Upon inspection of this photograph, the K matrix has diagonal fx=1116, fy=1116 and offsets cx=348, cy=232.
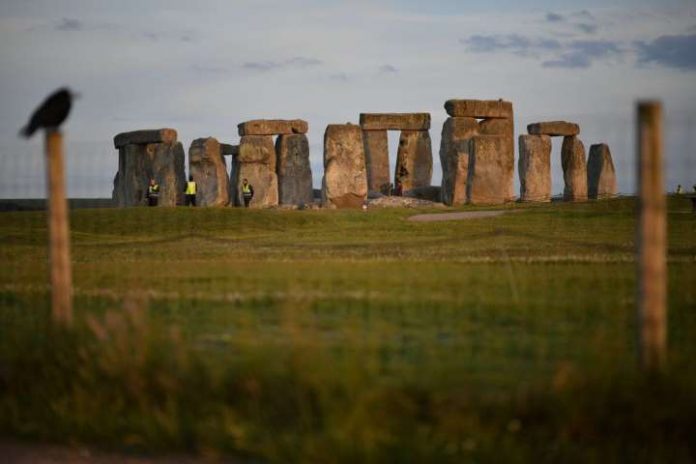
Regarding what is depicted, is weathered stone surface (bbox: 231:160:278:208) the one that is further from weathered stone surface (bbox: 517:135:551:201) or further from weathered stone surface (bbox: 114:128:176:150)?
weathered stone surface (bbox: 517:135:551:201)

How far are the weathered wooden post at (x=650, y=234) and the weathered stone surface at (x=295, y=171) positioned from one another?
28.6 meters

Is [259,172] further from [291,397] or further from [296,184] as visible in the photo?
[291,397]

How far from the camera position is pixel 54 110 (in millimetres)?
8812

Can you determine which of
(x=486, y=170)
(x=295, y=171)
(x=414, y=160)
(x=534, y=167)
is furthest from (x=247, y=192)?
(x=534, y=167)

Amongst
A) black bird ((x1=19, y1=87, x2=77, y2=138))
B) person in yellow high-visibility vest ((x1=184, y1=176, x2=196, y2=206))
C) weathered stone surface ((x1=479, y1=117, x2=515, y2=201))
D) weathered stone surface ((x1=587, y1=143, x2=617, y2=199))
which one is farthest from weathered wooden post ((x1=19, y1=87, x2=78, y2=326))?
weathered stone surface ((x1=587, y1=143, x2=617, y2=199))

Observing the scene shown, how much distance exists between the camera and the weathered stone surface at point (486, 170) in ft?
110

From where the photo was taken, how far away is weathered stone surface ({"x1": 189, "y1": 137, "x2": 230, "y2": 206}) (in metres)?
35.4

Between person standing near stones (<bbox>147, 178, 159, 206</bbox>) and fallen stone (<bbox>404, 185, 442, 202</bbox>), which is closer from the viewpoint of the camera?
person standing near stones (<bbox>147, 178, 159, 206</bbox>)

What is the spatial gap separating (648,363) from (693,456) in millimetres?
642

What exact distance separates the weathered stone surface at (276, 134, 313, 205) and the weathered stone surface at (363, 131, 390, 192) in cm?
309

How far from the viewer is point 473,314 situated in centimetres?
996

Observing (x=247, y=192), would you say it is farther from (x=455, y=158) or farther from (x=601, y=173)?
(x=601, y=173)

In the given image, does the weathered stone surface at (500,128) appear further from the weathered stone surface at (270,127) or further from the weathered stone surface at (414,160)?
the weathered stone surface at (270,127)

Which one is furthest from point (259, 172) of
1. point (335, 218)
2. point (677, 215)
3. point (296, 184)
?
point (677, 215)
